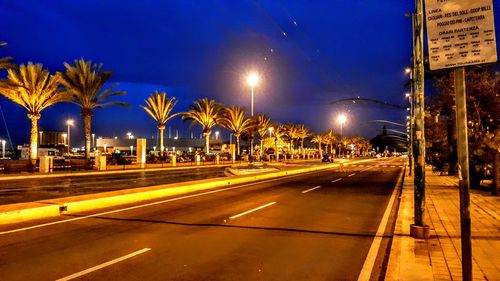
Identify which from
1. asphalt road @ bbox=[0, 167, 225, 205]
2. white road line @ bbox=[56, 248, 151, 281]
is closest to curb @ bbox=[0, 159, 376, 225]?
asphalt road @ bbox=[0, 167, 225, 205]

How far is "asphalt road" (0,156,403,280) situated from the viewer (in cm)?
688

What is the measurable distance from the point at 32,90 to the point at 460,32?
4074 cm

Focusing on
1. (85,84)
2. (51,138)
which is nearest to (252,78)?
(85,84)

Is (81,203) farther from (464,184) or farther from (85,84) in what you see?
(85,84)

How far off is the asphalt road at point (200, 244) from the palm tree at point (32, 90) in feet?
95.6

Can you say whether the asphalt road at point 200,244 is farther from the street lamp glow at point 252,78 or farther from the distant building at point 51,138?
the distant building at point 51,138

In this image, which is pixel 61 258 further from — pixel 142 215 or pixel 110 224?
pixel 142 215

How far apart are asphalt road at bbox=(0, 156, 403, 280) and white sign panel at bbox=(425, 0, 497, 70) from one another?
12.2ft

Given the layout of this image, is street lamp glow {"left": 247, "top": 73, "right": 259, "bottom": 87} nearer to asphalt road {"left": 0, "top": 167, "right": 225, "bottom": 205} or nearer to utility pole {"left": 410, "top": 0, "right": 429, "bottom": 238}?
asphalt road {"left": 0, "top": 167, "right": 225, "bottom": 205}

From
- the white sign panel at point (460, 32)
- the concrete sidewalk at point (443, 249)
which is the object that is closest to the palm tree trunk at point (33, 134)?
the concrete sidewalk at point (443, 249)

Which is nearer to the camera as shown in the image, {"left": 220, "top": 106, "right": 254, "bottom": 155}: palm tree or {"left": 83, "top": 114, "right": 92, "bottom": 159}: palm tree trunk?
{"left": 83, "top": 114, "right": 92, "bottom": 159}: palm tree trunk

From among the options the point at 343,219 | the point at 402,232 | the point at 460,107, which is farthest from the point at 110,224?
the point at 460,107

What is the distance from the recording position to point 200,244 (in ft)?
29.2

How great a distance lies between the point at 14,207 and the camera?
481 inches
